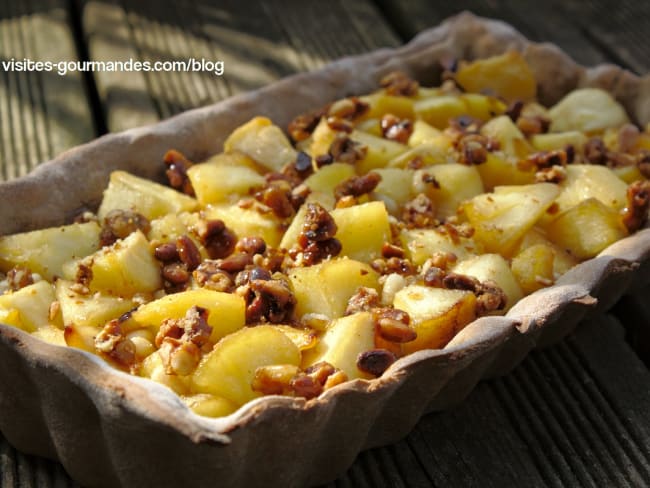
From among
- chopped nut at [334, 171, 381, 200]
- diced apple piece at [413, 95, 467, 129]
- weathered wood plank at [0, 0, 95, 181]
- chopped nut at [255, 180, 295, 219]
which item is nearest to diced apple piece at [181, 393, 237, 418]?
chopped nut at [255, 180, 295, 219]

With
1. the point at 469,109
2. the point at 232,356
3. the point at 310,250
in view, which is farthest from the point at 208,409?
the point at 469,109

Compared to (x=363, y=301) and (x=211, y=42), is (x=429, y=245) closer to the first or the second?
(x=363, y=301)

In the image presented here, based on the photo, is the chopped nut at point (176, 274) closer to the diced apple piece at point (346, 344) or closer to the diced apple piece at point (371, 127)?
the diced apple piece at point (346, 344)

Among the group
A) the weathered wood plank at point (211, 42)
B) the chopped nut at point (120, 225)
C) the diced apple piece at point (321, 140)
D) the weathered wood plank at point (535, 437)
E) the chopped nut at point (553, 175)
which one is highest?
the weathered wood plank at point (211, 42)

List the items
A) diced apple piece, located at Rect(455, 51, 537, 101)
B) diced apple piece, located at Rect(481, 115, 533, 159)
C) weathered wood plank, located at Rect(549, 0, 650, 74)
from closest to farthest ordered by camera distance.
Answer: diced apple piece, located at Rect(481, 115, 533, 159) → diced apple piece, located at Rect(455, 51, 537, 101) → weathered wood plank, located at Rect(549, 0, 650, 74)

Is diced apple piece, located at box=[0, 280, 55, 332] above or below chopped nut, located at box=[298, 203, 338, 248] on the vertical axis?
above

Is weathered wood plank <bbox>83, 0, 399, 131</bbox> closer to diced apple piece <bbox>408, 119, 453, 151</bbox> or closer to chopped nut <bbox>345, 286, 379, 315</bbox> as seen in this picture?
diced apple piece <bbox>408, 119, 453, 151</bbox>

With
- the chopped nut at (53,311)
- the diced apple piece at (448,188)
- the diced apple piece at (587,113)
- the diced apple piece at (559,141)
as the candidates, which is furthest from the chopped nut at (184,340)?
the diced apple piece at (587,113)
